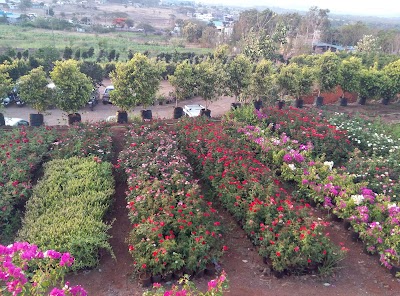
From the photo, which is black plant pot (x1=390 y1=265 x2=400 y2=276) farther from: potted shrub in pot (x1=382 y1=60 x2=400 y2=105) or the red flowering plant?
potted shrub in pot (x1=382 y1=60 x2=400 y2=105)

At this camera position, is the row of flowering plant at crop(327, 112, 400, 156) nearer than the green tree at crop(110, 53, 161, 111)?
Yes

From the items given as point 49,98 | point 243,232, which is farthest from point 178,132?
point 49,98

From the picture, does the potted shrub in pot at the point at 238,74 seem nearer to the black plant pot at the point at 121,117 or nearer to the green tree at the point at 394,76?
the black plant pot at the point at 121,117

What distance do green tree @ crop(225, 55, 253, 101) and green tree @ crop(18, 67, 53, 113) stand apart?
667cm

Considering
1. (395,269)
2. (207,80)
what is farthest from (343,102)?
(395,269)

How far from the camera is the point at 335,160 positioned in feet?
33.5

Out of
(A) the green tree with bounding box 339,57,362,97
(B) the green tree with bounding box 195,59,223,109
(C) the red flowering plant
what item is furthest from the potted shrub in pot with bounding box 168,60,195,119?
(C) the red flowering plant

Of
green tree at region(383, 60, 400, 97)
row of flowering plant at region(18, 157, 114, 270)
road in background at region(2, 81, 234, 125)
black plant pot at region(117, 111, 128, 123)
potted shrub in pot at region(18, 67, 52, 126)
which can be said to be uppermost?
green tree at region(383, 60, 400, 97)

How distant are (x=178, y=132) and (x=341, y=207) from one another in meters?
4.99

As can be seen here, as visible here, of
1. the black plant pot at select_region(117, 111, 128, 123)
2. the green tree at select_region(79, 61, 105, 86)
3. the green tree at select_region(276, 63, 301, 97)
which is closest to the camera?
the black plant pot at select_region(117, 111, 128, 123)

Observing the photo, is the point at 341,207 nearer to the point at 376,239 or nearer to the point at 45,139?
the point at 376,239

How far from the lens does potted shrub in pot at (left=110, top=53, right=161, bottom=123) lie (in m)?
12.1

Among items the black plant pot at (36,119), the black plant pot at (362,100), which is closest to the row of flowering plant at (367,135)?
the black plant pot at (362,100)

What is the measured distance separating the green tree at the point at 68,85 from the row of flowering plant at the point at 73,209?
12.2ft
